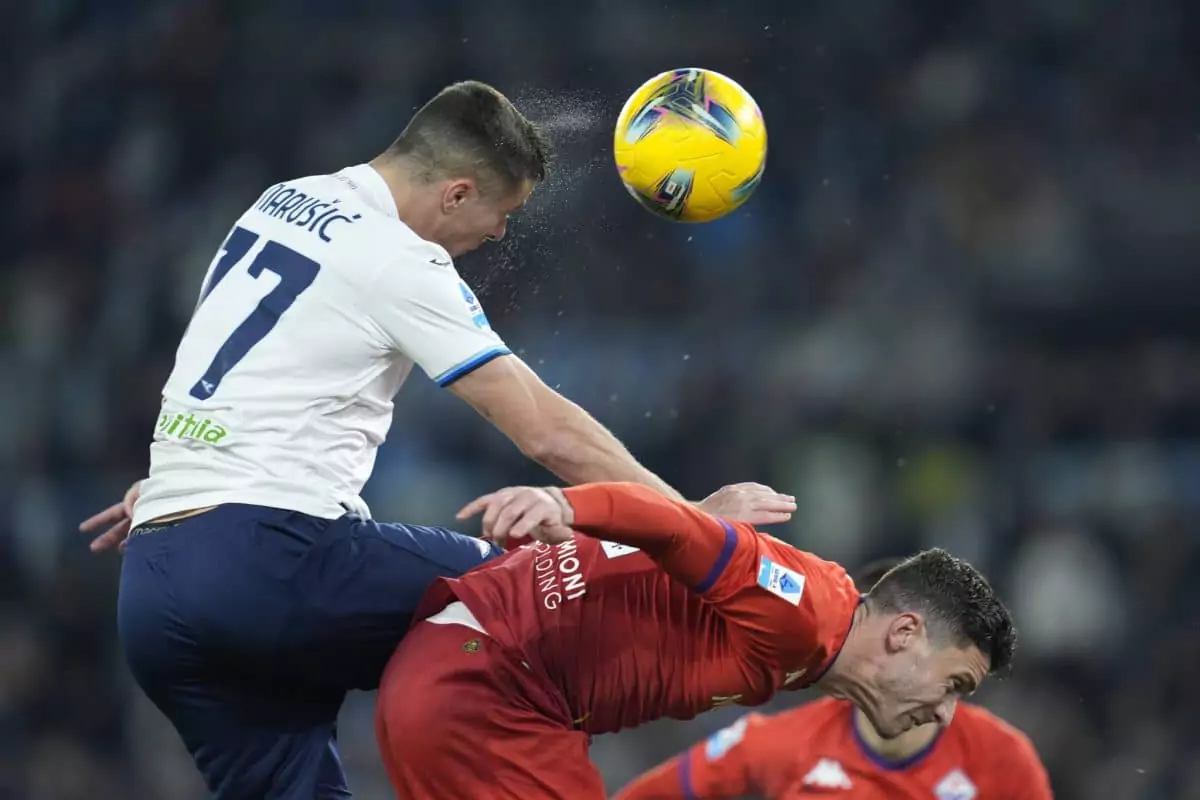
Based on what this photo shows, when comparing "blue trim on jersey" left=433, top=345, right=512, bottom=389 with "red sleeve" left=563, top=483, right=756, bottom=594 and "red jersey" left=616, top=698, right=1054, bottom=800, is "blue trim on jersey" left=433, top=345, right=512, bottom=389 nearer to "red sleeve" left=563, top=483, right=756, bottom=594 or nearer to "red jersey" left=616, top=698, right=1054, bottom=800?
"red sleeve" left=563, top=483, right=756, bottom=594

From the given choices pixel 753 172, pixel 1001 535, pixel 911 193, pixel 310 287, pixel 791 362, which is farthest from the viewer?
pixel 911 193

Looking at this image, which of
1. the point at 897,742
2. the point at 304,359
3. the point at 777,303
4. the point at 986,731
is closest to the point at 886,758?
the point at 897,742

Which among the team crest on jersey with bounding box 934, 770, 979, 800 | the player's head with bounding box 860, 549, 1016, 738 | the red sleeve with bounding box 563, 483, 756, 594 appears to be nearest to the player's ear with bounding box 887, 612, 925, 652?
the player's head with bounding box 860, 549, 1016, 738

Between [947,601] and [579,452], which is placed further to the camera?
[947,601]

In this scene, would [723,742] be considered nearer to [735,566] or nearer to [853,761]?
[853,761]

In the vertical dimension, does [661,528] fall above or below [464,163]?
below

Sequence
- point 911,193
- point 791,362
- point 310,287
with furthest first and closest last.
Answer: point 911,193 → point 791,362 → point 310,287

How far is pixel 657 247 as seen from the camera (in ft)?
33.7

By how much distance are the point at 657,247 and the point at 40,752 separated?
14.6 feet

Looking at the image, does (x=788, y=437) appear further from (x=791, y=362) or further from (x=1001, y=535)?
(x=1001, y=535)

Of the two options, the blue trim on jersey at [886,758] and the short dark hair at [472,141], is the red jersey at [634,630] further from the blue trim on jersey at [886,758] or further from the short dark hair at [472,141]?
the blue trim on jersey at [886,758]

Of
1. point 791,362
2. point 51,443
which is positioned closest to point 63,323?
point 51,443

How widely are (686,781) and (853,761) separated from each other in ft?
1.94

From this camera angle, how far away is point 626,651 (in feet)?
14.2
